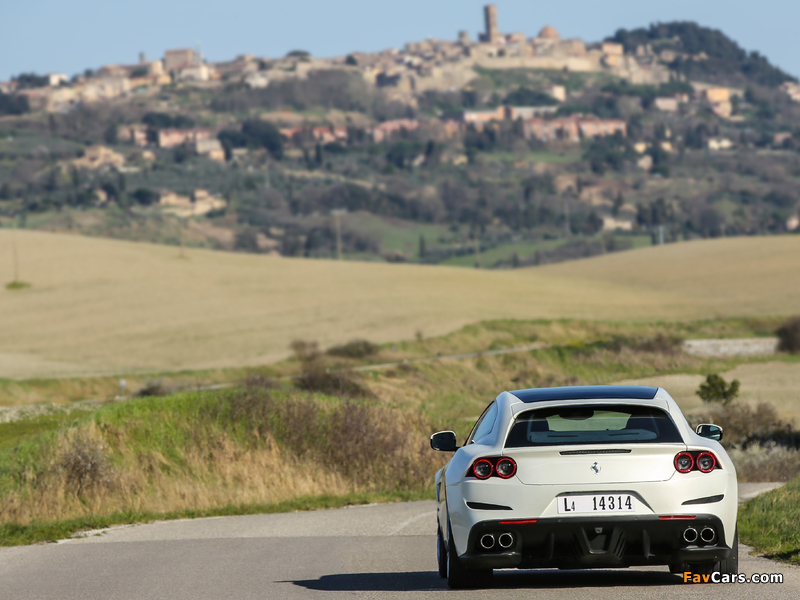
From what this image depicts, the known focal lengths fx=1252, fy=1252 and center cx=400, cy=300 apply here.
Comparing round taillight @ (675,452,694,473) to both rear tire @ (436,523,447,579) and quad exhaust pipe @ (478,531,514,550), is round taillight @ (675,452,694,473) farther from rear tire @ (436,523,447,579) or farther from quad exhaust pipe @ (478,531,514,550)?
rear tire @ (436,523,447,579)

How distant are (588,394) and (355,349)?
58.1 metres

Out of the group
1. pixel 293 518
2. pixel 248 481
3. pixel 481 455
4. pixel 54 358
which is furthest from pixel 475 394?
pixel 481 455

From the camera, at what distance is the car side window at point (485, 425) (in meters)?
9.95

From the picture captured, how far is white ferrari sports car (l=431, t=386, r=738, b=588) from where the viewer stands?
8844mm

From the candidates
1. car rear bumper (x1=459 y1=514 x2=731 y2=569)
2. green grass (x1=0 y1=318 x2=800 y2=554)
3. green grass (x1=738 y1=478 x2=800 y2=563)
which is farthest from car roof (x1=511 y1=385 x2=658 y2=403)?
green grass (x1=0 y1=318 x2=800 y2=554)

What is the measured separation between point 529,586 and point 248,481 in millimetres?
12043

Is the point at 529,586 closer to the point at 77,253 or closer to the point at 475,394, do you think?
the point at 475,394

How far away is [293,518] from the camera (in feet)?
57.7

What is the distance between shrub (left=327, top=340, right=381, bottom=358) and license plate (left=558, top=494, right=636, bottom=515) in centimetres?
5794

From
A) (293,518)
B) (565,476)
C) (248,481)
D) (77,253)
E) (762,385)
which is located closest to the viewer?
(565,476)

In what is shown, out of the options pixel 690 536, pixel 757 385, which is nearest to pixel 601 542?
pixel 690 536

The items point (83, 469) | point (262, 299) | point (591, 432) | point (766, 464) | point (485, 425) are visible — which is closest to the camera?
point (591, 432)

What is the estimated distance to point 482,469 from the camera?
9141 millimetres

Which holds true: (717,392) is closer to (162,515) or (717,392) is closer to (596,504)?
(162,515)
